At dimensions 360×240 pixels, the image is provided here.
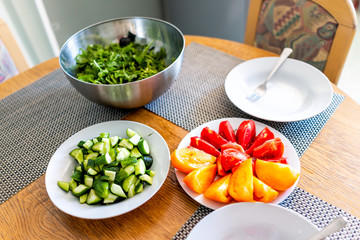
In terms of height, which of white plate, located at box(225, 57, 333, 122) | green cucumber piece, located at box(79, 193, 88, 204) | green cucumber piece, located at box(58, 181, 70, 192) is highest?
green cucumber piece, located at box(58, 181, 70, 192)

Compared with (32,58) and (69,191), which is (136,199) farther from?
(32,58)

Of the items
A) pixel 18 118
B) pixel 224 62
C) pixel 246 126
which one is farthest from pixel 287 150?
pixel 18 118

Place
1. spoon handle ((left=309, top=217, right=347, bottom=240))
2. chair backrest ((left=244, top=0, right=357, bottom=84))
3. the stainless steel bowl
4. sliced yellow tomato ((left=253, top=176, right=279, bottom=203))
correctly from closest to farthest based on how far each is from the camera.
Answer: spoon handle ((left=309, top=217, right=347, bottom=240))
sliced yellow tomato ((left=253, top=176, right=279, bottom=203))
the stainless steel bowl
chair backrest ((left=244, top=0, right=357, bottom=84))

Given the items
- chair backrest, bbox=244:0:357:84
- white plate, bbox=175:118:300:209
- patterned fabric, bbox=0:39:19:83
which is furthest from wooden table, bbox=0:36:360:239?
patterned fabric, bbox=0:39:19:83

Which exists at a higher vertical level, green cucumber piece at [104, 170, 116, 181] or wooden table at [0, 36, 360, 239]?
green cucumber piece at [104, 170, 116, 181]

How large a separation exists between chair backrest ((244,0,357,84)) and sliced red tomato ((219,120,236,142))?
656 mm

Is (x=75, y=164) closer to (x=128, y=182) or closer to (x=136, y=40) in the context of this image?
(x=128, y=182)

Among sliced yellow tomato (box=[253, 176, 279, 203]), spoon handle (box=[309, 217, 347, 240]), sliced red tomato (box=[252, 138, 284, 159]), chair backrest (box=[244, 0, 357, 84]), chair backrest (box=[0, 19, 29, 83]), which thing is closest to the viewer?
spoon handle (box=[309, 217, 347, 240])

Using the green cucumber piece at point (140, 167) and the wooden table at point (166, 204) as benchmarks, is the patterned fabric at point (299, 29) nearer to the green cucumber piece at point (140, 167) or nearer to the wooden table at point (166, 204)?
the wooden table at point (166, 204)

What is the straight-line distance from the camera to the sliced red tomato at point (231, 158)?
73cm

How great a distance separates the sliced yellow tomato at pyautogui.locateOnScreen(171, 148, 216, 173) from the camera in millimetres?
750

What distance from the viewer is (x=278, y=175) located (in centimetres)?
68

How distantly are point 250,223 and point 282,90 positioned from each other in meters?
0.59

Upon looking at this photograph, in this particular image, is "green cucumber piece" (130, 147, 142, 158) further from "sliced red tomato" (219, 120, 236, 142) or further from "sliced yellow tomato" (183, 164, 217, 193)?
"sliced red tomato" (219, 120, 236, 142)
